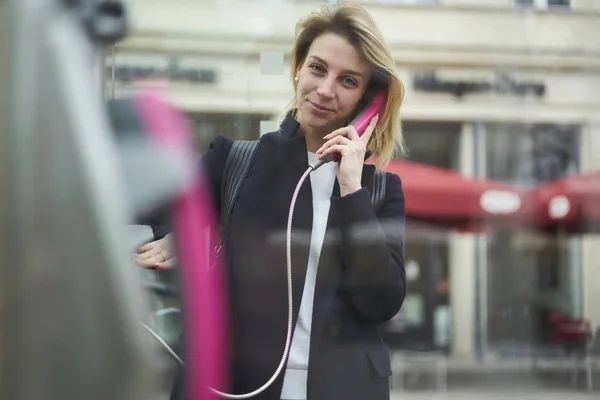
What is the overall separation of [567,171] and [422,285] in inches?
58.6

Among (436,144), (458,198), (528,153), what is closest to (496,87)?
(458,198)

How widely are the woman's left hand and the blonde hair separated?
3.1 inches

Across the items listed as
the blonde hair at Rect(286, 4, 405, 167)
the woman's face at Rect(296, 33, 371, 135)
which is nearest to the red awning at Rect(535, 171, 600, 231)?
the blonde hair at Rect(286, 4, 405, 167)

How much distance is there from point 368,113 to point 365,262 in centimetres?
32

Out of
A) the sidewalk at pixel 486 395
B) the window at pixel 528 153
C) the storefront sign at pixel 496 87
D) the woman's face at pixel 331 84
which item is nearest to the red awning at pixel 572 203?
the window at pixel 528 153

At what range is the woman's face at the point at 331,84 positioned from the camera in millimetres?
1644

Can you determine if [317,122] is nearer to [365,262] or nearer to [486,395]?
[365,262]

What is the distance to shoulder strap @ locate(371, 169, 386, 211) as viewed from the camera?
1612 mm

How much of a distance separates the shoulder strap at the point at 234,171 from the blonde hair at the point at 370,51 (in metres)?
0.15

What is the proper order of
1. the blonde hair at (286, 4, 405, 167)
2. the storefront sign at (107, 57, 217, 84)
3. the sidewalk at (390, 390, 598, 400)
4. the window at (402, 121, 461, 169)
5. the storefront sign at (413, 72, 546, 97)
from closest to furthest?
the storefront sign at (107, 57, 217, 84) < the blonde hair at (286, 4, 405, 167) < the window at (402, 121, 461, 169) < the storefront sign at (413, 72, 546, 97) < the sidewalk at (390, 390, 598, 400)

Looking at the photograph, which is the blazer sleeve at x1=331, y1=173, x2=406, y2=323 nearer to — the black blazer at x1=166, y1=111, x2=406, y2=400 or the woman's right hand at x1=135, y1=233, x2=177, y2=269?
the black blazer at x1=166, y1=111, x2=406, y2=400

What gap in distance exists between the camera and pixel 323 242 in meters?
1.52

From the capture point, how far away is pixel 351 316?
1523 millimetres

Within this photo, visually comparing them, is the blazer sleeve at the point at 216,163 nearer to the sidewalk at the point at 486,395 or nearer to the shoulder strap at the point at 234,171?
the shoulder strap at the point at 234,171
